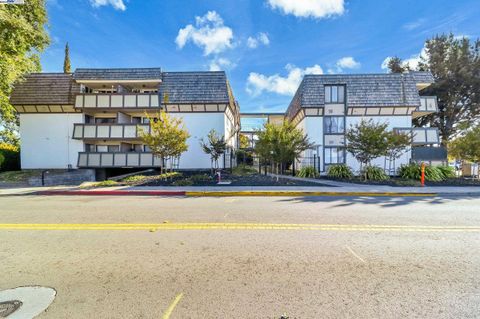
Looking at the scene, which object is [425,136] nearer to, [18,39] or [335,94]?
[335,94]

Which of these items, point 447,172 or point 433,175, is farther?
point 447,172

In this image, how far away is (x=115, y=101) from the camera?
736 inches

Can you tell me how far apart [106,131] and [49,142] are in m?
5.68

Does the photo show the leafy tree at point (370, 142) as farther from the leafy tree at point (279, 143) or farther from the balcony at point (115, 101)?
the balcony at point (115, 101)

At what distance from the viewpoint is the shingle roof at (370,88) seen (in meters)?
19.7

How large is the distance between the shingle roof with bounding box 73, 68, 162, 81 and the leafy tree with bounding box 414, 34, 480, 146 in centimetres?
3047

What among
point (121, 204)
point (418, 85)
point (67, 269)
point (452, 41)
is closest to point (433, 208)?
point (67, 269)

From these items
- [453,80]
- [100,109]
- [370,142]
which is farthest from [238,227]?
[453,80]

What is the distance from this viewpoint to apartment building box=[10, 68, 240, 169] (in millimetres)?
18625

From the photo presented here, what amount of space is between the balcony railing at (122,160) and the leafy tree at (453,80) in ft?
102

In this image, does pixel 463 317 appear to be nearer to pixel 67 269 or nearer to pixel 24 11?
pixel 67 269

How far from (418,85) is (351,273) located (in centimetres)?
2482

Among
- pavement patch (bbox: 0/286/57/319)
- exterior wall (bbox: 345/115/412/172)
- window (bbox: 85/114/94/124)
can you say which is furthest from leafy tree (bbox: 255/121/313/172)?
window (bbox: 85/114/94/124)

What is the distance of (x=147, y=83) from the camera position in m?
19.6
